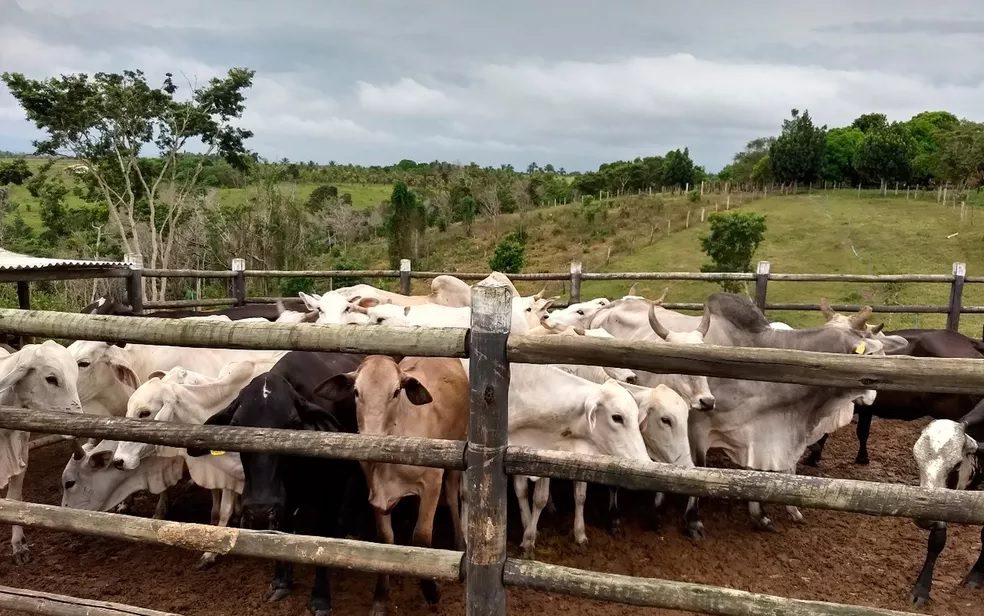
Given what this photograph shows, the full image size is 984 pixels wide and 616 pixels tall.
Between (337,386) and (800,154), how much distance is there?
54.8m

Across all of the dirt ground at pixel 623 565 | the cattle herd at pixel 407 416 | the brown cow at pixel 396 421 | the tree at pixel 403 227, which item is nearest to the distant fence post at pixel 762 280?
the cattle herd at pixel 407 416

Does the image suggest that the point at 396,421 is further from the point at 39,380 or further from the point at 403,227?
the point at 403,227

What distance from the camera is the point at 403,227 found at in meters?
34.3

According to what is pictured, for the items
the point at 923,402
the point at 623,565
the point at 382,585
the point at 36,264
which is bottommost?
the point at 623,565

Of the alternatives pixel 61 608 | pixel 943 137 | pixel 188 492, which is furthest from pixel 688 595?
pixel 943 137

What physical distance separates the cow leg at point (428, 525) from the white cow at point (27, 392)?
106 inches

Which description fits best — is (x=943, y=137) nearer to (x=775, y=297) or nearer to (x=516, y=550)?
(x=775, y=297)

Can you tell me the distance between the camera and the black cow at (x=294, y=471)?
378 cm

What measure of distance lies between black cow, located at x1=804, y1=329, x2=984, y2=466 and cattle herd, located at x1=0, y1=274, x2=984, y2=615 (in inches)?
1.1

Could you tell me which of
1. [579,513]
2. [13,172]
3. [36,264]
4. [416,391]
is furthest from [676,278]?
[13,172]

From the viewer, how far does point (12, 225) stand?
28.7 metres

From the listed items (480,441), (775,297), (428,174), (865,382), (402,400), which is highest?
(428,174)

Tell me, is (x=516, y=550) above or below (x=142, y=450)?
below

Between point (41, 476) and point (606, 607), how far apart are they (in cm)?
533
